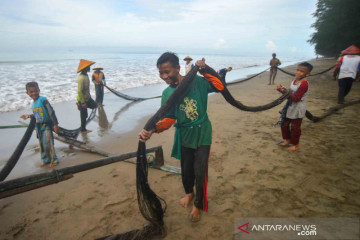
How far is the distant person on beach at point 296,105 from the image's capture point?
321cm

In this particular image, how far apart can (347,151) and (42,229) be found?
495 cm

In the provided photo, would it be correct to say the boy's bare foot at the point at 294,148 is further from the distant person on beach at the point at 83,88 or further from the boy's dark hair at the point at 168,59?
the distant person on beach at the point at 83,88

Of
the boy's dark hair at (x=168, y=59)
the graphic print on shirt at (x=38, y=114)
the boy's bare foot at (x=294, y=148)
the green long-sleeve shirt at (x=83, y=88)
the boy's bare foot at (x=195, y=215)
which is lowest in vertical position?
the boy's bare foot at (x=195, y=215)

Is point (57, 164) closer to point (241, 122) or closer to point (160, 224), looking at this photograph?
point (160, 224)

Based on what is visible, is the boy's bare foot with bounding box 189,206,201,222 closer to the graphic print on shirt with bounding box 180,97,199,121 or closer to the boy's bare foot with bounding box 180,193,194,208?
the boy's bare foot with bounding box 180,193,194,208

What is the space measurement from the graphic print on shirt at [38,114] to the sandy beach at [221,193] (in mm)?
986

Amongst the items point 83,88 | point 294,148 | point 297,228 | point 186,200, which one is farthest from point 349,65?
point 83,88

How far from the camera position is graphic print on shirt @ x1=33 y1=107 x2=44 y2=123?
345 centimetres

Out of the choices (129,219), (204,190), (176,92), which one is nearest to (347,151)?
(204,190)

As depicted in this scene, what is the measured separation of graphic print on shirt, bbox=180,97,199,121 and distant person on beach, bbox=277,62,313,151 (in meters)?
1.73

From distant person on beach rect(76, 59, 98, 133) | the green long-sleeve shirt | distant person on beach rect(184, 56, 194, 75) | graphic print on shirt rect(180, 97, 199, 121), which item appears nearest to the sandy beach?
graphic print on shirt rect(180, 97, 199, 121)

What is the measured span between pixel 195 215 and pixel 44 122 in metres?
3.22

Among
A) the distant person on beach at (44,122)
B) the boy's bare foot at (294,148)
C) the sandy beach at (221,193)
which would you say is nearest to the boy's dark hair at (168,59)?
the sandy beach at (221,193)

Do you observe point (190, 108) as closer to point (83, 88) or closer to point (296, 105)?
point (296, 105)
